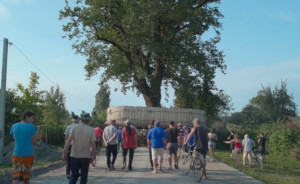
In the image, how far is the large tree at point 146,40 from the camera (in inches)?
1014

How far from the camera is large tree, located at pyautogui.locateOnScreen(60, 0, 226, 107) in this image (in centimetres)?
2577

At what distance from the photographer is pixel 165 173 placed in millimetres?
11328

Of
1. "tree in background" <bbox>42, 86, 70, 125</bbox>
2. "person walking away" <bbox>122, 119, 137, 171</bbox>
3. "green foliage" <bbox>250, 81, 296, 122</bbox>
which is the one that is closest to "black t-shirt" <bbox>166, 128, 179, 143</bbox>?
"person walking away" <bbox>122, 119, 137, 171</bbox>

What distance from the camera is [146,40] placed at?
86.2 ft

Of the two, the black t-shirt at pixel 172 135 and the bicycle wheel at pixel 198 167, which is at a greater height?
the black t-shirt at pixel 172 135

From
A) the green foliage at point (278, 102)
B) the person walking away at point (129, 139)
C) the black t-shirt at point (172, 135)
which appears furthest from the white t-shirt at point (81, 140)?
the green foliage at point (278, 102)

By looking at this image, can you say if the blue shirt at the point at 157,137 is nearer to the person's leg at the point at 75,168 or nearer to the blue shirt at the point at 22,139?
the person's leg at the point at 75,168

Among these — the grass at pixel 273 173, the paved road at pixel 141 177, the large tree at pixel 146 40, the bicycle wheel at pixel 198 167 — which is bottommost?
the grass at pixel 273 173

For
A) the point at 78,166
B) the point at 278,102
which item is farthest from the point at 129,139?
the point at 278,102

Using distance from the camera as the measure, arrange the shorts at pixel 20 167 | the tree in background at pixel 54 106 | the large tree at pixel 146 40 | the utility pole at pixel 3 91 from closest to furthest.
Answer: the shorts at pixel 20 167 < the utility pole at pixel 3 91 < the large tree at pixel 146 40 < the tree in background at pixel 54 106

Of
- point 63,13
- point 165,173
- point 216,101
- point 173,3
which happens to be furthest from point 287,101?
point 165,173

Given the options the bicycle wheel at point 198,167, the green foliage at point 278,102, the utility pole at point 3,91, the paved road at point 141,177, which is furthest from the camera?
the green foliage at point 278,102

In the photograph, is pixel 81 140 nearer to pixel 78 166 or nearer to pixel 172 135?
pixel 78 166

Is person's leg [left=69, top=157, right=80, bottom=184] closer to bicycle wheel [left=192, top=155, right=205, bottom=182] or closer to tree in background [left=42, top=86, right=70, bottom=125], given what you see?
bicycle wheel [left=192, top=155, right=205, bottom=182]
